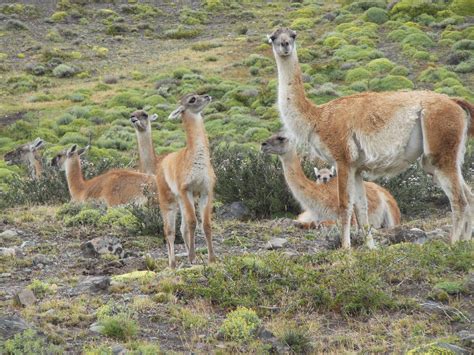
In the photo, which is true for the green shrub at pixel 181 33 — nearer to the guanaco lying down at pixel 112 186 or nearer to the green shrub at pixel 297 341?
the guanaco lying down at pixel 112 186

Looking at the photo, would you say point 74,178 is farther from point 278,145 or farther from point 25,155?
point 25,155

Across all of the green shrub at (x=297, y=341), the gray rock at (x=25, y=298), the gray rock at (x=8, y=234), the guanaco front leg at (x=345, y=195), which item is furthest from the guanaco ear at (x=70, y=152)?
the green shrub at (x=297, y=341)

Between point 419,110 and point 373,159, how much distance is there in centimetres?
68

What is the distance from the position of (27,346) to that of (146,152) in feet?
30.6

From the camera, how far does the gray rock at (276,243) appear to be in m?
8.95

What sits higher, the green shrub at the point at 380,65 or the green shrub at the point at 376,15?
the green shrub at the point at 376,15

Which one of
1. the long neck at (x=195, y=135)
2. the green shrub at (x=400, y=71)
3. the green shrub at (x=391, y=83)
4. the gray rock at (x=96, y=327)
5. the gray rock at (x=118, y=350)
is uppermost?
the long neck at (x=195, y=135)

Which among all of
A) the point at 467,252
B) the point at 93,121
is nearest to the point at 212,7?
the point at 93,121

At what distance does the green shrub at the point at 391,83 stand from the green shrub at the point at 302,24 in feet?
61.9

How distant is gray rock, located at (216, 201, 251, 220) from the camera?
12.3m

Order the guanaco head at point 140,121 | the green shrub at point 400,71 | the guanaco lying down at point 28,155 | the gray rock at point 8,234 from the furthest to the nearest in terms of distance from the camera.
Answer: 1. the green shrub at point 400,71
2. the guanaco lying down at point 28,155
3. the guanaco head at point 140,121
4. the gray rock at point 8,234

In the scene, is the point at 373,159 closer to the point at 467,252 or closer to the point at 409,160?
the point at 409,160

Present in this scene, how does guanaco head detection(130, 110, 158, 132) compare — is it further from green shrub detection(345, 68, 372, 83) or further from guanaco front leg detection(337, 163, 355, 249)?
green shrub detection(345, 68, 372, 83)

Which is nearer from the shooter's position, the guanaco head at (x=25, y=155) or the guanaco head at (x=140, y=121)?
the guanaco head at (x=140, y=121)
